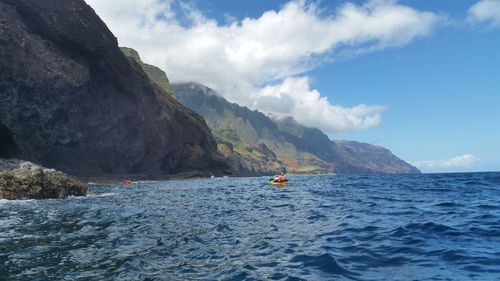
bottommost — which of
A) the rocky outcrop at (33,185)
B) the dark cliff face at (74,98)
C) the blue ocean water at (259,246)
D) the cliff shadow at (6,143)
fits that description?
the blue ocean water at (259,246)

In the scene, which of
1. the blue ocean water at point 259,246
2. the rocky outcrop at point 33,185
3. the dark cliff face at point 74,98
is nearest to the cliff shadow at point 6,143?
the dark cliff face at point 74,98

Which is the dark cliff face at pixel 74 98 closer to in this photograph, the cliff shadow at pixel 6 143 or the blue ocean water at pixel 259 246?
the cliff shadow at pixel 6 143

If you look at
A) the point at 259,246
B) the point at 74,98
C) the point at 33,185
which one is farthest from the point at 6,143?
the point at 259,246

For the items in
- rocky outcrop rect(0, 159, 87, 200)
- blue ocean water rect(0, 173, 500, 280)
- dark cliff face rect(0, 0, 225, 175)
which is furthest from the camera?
dark cliff face rect(0, 0, 225, 175)

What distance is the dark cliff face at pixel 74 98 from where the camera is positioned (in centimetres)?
9531

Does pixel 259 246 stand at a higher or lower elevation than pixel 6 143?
lower

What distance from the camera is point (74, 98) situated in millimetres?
112875

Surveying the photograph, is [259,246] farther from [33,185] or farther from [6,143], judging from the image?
[6,143]

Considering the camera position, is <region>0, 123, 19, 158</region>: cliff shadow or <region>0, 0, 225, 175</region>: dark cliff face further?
<region>0, 0, 225, 175</region>: dark cliff face

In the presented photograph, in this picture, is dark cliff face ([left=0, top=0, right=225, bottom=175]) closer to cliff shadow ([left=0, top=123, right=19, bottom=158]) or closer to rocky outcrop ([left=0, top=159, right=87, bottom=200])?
cliff shadow ([left=0, top=123, right=19, bottom=158])

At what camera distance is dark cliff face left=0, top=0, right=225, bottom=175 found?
9531 centimetres

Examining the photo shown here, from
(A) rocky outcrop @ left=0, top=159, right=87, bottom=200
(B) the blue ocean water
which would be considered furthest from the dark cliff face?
(B) the blue ocean water

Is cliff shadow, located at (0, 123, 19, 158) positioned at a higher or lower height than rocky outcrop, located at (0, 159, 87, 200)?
higher

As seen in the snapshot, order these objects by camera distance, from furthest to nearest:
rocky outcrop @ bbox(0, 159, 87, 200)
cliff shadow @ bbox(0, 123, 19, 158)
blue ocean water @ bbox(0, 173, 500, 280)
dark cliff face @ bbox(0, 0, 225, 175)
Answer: dark cliff face @ bbox(0, 0, 225, 175) → cliff shadow @ bbox(0, 123, 19, 158) → rocky outcrop @ bbox(0, 159, 87, 200) → blue ocean water @ bbox(0, 173, 500, 280)
